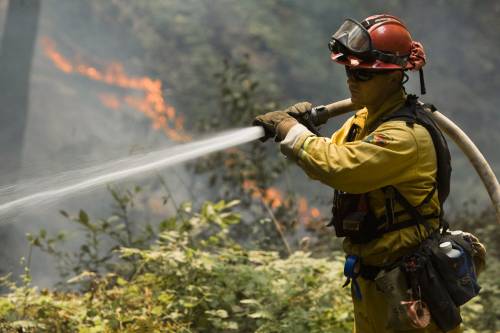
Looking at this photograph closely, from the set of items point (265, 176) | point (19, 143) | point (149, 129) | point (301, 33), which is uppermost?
point (301, 33)

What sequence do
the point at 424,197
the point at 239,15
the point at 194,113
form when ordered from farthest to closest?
the point at 239,15, the point at 194,113, the point at 424,197

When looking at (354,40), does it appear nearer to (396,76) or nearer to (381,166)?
(396,76)

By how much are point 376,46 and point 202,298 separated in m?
2.45

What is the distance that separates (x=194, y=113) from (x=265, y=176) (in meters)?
6.16

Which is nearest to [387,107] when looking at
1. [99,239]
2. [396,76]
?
[396,76]

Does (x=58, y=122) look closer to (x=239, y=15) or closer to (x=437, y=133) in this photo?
(x=239, y=15)

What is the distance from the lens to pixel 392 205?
307 centimetres

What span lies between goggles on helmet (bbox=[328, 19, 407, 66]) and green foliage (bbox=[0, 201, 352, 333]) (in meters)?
2.10

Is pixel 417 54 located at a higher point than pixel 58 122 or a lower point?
lower

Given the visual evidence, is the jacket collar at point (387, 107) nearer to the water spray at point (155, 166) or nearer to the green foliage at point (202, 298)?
the water spray at point (155, 166)

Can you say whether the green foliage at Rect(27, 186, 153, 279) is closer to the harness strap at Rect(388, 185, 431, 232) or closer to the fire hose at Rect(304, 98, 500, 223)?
the fire hose at Rect(304, 98, 500, 223)

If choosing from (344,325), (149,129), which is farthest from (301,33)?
(344,325)

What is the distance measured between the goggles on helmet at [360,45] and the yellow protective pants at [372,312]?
112cm

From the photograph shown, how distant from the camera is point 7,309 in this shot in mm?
4516
